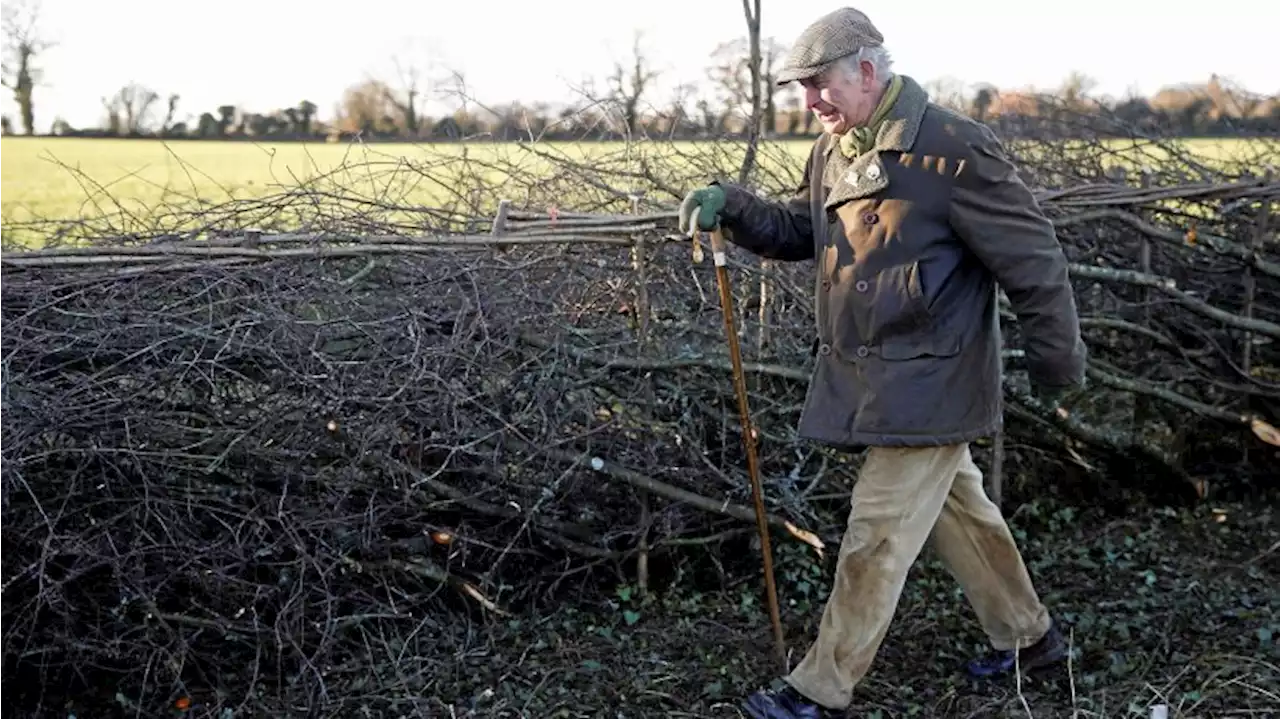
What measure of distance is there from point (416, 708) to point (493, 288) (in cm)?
141

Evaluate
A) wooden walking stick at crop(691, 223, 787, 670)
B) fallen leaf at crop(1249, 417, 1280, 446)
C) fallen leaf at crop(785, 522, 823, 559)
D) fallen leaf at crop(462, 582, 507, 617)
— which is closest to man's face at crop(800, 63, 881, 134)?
wooden walking stick at crop(691, 223, 787, 670)

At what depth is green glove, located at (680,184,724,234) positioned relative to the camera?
3.61 meters

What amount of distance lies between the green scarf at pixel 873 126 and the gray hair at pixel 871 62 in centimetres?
3

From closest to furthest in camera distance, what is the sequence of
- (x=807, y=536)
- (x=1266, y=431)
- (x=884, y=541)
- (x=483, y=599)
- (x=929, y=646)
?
(x=884, y=541) → (x=929, y=646) → (x=483, y=599) → (x=807, y=536) → (x=1266, y=431)

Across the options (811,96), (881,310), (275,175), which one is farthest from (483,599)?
(811,96)

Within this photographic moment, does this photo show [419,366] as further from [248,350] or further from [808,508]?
[808,508]

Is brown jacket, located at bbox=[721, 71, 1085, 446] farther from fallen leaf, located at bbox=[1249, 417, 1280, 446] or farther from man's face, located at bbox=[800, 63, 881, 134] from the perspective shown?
fallen leaf, located at bbox=[1249, 417, 1280, 446]

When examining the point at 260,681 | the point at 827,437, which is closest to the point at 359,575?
the point at 260,681

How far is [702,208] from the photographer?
11.8 ft

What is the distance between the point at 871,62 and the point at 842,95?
114mm

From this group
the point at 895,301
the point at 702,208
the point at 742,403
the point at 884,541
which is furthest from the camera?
the point at 742,403

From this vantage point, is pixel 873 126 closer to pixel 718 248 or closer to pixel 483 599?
pixel 718 248

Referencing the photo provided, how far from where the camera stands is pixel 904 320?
336cm

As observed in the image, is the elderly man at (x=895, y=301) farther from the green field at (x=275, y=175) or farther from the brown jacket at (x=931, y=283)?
the green field at (x=275, y=175)
